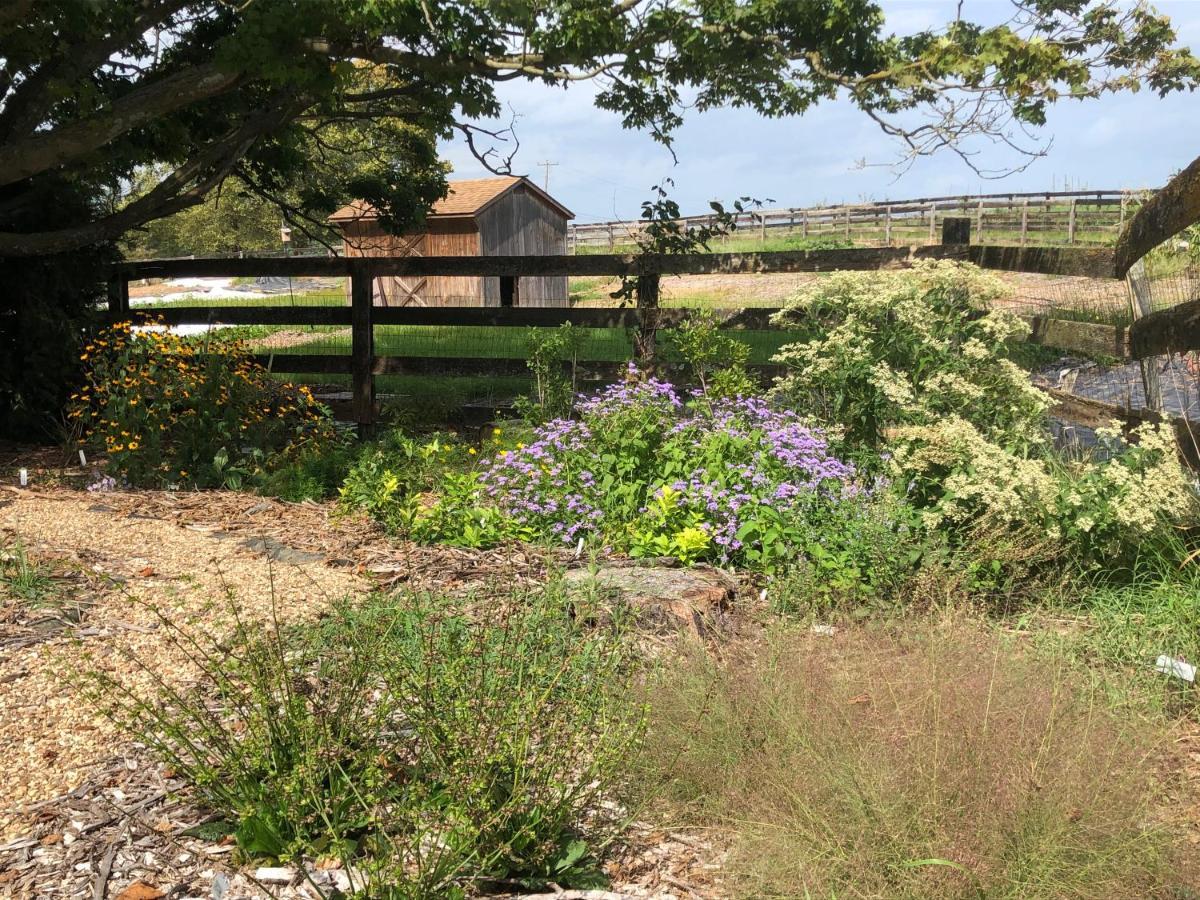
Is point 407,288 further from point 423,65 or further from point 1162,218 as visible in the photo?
point 1162,218

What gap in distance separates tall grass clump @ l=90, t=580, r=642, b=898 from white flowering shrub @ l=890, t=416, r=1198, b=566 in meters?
2.14

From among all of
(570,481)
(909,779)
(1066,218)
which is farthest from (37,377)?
(1066,218)

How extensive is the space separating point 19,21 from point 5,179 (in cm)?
123

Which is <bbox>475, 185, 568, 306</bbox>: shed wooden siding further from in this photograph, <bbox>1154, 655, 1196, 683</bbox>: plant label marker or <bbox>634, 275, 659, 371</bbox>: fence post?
<bbox>1154, 655, 1196, 683</bbox>: plant label marker

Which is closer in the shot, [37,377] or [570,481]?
[570,481]

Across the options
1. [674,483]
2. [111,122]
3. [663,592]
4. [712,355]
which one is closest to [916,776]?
[663,592]

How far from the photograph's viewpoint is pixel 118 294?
970cm

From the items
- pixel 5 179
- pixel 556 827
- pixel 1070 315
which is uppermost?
pixel 5 179

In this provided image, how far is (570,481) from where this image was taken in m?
5.30

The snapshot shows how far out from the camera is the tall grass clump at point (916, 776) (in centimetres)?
222

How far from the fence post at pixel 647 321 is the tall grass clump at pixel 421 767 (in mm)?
5089

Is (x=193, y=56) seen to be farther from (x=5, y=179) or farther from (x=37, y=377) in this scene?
(x=37, y=377)

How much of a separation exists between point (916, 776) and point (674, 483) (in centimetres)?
271

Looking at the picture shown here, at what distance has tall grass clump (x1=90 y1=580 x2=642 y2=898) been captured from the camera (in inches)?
91.2
